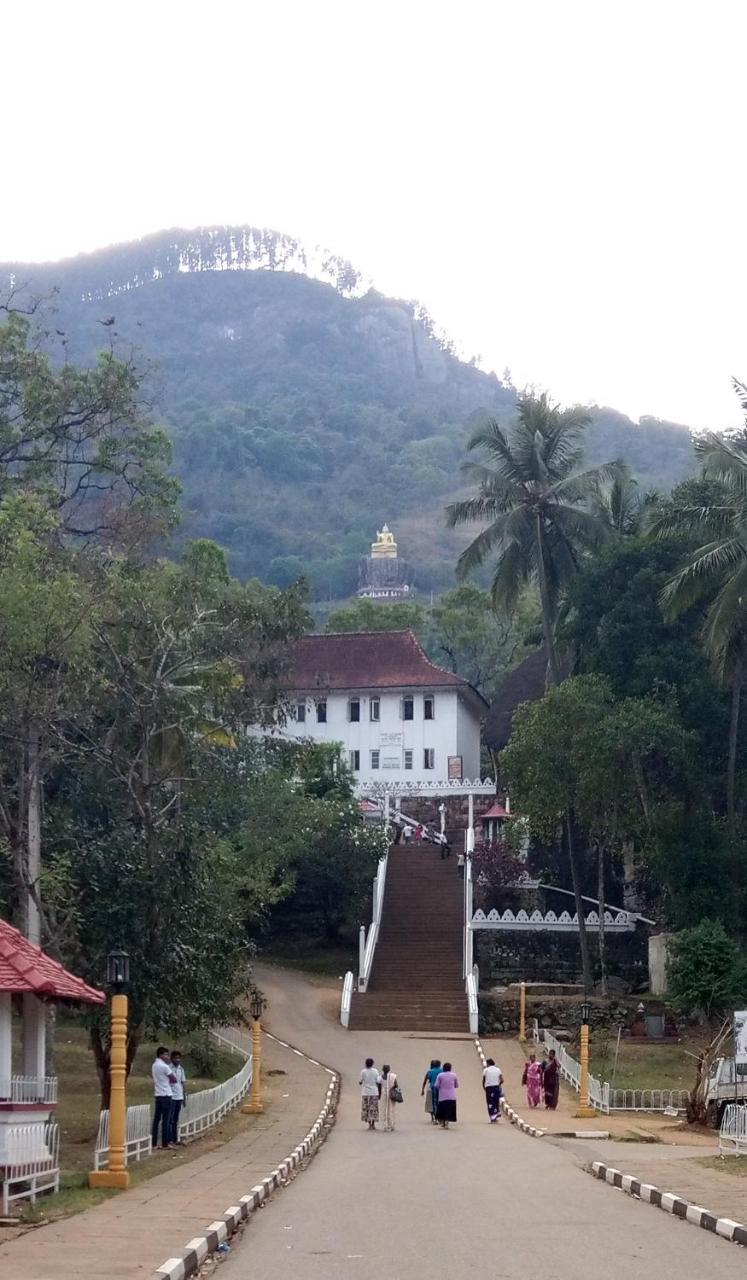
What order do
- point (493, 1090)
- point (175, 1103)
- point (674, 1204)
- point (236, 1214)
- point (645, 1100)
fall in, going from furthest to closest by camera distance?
point (645, 1100)
point (493, 1090)
point (175, 1103)
point (674, 1204)
point (236, 1214)

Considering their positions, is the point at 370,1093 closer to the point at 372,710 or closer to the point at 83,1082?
the point at 83,1082

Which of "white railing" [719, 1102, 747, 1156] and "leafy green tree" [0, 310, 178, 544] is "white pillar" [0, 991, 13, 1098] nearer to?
"white railing" [719, 1102, 747, 1156]

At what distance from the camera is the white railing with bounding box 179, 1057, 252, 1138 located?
22.1 meters

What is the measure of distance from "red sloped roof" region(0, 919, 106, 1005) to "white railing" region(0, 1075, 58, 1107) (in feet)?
2.87

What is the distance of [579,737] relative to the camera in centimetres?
3872

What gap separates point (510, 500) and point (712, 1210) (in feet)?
128

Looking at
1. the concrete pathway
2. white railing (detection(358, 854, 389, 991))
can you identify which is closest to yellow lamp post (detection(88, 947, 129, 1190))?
the concrete pathway

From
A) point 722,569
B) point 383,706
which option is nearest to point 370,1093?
point 722,569

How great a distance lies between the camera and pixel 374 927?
4344cm

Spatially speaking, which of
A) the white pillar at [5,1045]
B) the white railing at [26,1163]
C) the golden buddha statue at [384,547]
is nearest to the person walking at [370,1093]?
the white railing at [26,1163]

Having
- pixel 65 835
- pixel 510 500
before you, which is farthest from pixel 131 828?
pixel 510 500

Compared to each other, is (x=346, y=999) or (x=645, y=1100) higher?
(x=346, y=999)

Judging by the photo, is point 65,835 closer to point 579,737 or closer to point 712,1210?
point 712,1210

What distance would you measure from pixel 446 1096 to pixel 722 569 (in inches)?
676
